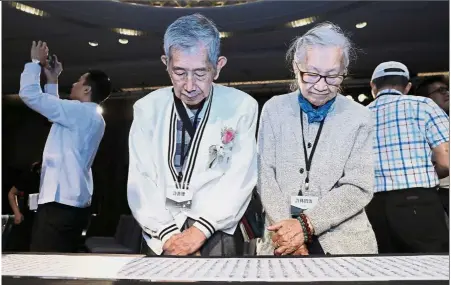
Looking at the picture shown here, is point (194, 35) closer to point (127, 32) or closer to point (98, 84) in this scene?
point (127, 32)

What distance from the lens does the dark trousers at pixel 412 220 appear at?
1711mm

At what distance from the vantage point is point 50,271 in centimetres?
54

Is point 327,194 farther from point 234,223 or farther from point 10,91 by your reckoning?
point 10,91

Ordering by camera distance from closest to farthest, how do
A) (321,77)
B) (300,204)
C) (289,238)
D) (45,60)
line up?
(289,238)
(300,204)
(321,77)
(45,60)

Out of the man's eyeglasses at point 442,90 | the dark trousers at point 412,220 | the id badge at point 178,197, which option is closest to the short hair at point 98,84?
the id badge at point 178,197

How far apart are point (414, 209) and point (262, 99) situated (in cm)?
71

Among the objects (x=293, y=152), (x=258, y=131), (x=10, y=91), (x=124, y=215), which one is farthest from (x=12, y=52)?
(x=293, y=152)

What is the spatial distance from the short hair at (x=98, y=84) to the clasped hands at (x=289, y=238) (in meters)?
0.88

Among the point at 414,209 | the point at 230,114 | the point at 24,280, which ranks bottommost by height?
the point at 24,280

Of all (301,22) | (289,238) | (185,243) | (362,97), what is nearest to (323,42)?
(301,22)

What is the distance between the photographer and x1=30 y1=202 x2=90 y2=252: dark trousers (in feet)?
5.90

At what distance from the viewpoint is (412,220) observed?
1766 mm

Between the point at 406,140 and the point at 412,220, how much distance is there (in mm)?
308

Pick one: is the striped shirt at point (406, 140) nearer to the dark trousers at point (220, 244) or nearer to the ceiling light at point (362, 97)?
the ceiling light at point (362, 97)
